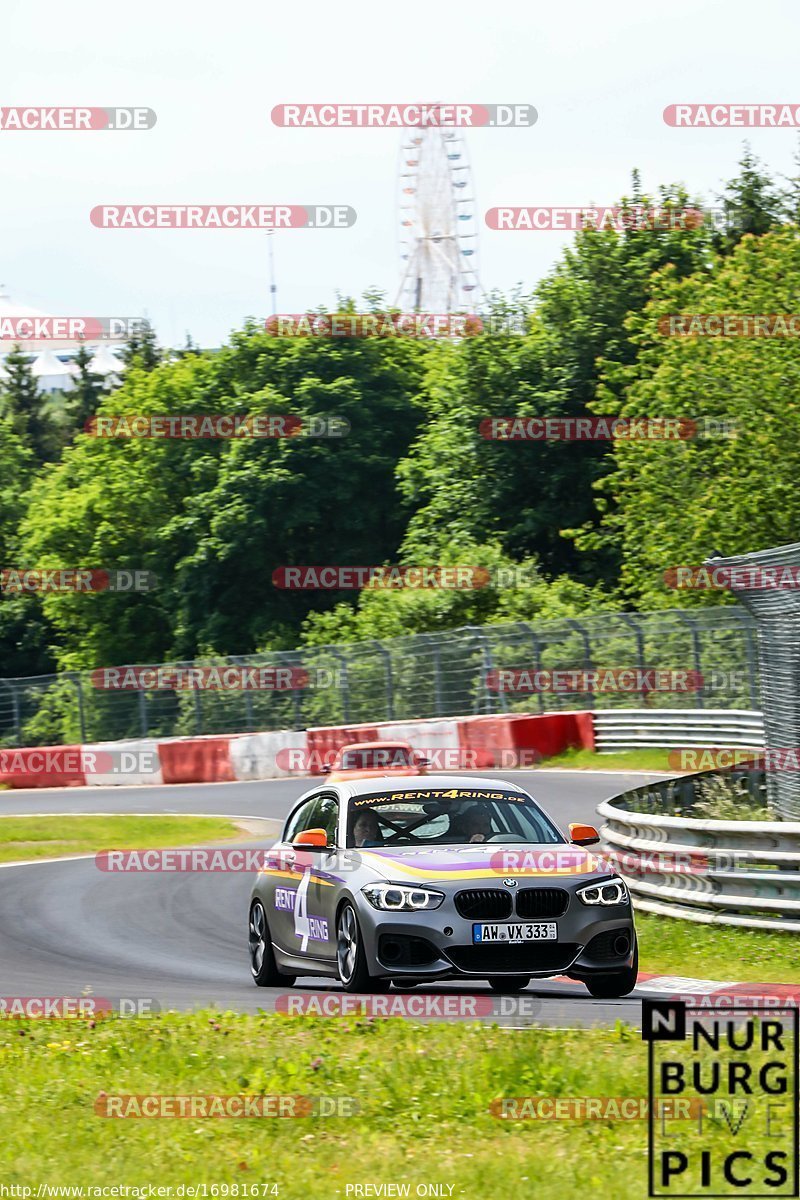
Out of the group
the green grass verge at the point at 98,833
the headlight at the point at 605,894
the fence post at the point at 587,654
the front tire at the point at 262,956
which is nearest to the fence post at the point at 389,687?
the fence post at the point at 587,654

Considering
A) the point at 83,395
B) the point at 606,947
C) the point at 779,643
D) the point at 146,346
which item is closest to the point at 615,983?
the point at 606,947

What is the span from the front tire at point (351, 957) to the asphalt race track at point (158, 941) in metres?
0.44

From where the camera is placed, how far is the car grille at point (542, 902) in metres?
10.2

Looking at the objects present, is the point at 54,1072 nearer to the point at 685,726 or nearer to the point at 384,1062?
the point at 384,1062

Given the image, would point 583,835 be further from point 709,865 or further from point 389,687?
point 389,687

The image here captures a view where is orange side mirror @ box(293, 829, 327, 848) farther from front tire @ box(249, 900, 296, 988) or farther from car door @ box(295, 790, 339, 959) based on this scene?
front tire @ box(249, 900, 296, 988)

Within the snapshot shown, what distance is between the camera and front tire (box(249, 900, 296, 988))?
1210cm

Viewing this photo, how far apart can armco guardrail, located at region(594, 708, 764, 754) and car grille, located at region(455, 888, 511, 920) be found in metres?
16.9

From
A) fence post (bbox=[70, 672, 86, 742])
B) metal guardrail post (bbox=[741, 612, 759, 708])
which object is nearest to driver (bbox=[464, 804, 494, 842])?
metal guardrail post (bbox=[741, 612, 759, 708])

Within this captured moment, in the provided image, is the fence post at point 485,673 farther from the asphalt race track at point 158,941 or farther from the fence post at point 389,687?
the asphalt race track at point 158,941

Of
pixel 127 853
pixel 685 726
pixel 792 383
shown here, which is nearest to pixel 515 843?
pixel 127 853

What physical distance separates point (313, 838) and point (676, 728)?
61.2 ft

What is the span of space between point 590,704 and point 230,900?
48.0 ft

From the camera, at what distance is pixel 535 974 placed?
10203 millimetres
